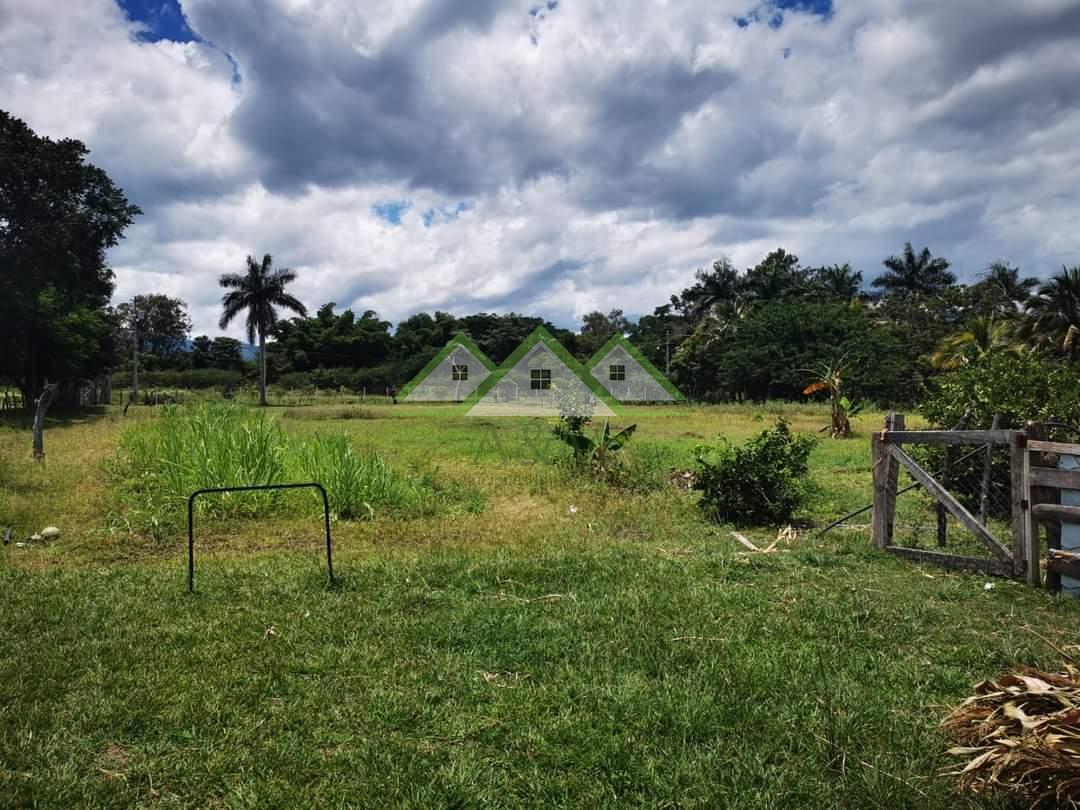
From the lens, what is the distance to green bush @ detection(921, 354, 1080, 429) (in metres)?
7.39

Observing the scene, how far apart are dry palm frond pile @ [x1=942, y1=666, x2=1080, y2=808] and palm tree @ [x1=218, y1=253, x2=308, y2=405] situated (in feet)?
156

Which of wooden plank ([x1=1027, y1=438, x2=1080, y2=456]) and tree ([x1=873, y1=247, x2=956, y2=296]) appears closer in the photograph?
wooden plank ([x1=1027, y1=438, x2=1080, y2=456])

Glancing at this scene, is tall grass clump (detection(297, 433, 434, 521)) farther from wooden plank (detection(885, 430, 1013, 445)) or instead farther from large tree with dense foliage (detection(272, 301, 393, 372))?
large tree with dense foliage (detection(272, 301, 393, 372))

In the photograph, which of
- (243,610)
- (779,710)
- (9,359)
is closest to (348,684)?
(243,610)

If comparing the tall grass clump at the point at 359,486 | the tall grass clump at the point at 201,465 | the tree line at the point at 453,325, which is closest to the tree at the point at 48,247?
the tree line at the point at 453,325

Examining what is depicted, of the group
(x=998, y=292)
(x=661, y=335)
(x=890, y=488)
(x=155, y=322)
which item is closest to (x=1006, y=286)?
(x=998, y=292)

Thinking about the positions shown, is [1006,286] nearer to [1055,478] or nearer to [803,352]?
[803,352]

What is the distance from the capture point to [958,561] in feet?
17.7

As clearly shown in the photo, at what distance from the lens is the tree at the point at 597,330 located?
5841cm

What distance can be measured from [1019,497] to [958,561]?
717 mm

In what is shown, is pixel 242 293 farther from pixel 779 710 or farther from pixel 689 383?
pixel 779 710

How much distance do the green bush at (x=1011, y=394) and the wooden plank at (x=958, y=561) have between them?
2.71 metres

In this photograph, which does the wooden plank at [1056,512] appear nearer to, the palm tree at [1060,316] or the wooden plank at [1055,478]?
the wooden plank at [1055,478]

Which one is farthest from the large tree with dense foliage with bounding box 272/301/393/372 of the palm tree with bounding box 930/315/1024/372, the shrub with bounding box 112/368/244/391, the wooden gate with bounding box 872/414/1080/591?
the wooden gate with bounding box 872/414/1080/591
